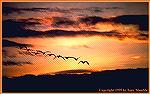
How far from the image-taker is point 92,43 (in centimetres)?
288

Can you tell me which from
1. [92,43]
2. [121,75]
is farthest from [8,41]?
[121,75]

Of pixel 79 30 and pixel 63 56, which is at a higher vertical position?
pixel 79 30

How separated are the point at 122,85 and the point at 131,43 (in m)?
0.40

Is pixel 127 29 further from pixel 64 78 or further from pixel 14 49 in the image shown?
pixel 14 49

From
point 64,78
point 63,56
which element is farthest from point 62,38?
point 64,78

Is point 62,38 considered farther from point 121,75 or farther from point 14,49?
point 121,75

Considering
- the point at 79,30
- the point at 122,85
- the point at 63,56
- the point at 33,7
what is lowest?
the point at 122,85

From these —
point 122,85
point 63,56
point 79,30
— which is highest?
point 79,30

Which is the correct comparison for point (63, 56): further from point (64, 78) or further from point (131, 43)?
point (131, 43)

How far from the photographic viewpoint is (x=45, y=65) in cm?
288

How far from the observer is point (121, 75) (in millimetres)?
2863

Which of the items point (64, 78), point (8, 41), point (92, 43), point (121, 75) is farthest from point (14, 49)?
point (121, 75)

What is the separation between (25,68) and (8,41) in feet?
0.99

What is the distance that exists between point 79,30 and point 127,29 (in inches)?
17.8
